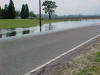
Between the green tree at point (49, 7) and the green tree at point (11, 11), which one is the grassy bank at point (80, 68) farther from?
the green tree at point (49, 7)

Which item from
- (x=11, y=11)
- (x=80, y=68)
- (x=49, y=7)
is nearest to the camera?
(x=80, y=68)

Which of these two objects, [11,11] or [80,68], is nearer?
[80,68]

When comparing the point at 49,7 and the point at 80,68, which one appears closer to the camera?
the point at 80,68

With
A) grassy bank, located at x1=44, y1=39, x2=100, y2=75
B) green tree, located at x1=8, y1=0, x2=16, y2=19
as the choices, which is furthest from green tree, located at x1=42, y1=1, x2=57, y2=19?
grassy bank, located at x1=44, y1=39, x2=100, y2=75

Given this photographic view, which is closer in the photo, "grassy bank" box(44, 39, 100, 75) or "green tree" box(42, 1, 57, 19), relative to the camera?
"grassy bank" box(44, 39, 100, 75)

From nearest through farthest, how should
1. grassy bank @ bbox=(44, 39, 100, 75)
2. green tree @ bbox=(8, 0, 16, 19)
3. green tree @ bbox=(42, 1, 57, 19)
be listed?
grassy bank @ bbox=(44, 39, 100, 75) < green tree @ bbox=(8, 0, 16, 19) < green tree @ bbox=(42, 1, 57, 19)

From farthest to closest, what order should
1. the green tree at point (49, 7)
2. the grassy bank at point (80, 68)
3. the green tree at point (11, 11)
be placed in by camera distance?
the green tree at point (49, 7)
the green tree at point (11, 11)
the grassy bank at point (80, 68)

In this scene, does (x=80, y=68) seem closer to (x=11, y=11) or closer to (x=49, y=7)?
(x=11, y=11)

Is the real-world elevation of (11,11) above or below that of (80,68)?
above

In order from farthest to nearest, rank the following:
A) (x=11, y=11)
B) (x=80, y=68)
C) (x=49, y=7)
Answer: (x=49, y=7), (x=11, y=11), (x=80, y=68)

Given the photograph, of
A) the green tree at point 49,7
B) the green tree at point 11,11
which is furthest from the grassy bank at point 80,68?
the green tree at point 49,7

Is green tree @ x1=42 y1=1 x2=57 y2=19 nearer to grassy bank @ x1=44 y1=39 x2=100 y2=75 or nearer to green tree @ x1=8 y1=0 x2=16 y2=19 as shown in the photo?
green tree @ x1=8 y1=0 x2=16 y2=19

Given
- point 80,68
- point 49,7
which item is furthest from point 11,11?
point 80,68

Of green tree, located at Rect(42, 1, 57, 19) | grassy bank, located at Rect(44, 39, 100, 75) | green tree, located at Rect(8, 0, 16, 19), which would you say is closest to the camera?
grassy bank, located at Rect(44, 39, 100, 75)
